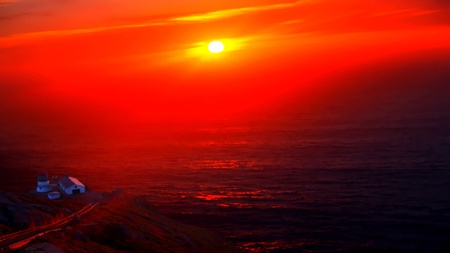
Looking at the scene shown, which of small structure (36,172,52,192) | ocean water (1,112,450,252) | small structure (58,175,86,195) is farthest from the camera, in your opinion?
small structure (36,172,52,192)

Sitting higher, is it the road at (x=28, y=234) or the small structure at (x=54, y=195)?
the small structure at (x=54, y=195)

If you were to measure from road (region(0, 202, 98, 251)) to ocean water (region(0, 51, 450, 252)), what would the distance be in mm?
21382

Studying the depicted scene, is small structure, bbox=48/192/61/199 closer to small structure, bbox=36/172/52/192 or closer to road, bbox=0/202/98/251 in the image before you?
small structure, bbox=36/172/52/192

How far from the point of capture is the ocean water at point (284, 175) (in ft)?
196

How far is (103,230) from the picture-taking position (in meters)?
39.5

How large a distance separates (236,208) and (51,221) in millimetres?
34159

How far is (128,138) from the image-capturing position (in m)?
166

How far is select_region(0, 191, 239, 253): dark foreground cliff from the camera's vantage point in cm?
3406

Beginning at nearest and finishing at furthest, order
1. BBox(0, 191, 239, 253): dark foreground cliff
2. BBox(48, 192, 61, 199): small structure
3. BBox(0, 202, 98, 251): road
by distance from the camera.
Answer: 1. BBox(0, 202, 98, 251): road
2. BBox(0, 191, 239, 253): dark foreground cliff
3. BBox(48, 192, 61, 199): small structure

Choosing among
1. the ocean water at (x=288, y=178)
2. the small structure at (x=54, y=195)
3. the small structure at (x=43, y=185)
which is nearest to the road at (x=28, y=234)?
the small structure at (x=54, y=195)

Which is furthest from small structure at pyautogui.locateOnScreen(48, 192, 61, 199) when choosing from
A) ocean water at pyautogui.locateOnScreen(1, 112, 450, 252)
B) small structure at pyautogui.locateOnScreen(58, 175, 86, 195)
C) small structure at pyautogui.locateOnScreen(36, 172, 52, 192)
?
ocean water at pyautogui.locateOnScreen(1, 112, 450, 252)

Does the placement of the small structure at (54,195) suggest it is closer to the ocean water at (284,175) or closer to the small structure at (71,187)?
the small structure at (71,187)

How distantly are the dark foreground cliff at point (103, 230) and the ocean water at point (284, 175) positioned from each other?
812cm

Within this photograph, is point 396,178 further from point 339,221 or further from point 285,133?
point 285,133
